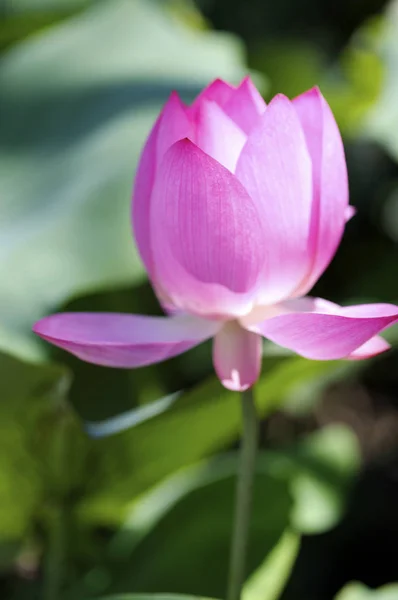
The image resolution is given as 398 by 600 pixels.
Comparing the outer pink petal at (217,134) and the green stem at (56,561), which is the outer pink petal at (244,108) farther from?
the green stem at (56,561)

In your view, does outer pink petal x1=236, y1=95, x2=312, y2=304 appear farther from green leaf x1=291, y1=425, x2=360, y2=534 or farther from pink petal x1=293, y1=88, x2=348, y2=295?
green leaf x1=291, y1=425, x2=360, y2=534

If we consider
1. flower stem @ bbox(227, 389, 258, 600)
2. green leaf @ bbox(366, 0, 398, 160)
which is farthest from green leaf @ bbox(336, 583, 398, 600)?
green leaf @ bbox(366, 0, 398, 160)

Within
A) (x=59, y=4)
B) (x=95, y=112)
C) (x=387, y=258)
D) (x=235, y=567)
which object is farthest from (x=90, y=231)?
(x=387, y=258)

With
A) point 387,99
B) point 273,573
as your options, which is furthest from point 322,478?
point 387,99

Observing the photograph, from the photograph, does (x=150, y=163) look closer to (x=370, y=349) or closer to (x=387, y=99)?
(x=370, y=349)

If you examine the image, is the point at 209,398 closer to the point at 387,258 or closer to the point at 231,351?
the point at 231,351

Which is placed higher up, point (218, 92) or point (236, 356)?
point (218, 92)

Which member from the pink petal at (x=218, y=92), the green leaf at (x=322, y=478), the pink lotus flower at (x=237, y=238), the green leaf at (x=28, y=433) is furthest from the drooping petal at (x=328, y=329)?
the green leaf at (x=322, y=478)
